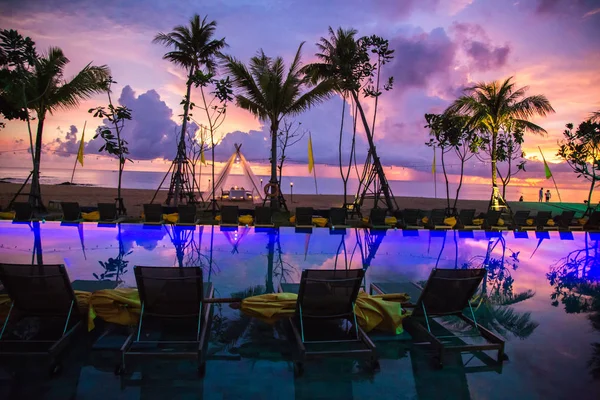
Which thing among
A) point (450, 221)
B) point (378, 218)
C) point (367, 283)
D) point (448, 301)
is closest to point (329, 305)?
point (448, 301)

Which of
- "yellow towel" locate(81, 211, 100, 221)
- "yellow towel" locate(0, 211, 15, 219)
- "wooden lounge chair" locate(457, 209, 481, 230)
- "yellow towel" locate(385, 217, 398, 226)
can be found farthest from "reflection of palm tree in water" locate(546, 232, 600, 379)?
"yellow towel" locate(0, 211, 15, 219)

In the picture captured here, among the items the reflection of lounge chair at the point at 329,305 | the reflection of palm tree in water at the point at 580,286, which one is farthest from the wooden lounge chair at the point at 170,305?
the reflection of palm tree in water at the point at 580,286

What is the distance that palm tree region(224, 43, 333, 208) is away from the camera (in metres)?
17.8

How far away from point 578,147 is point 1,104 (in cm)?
2634

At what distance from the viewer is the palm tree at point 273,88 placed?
17844mm

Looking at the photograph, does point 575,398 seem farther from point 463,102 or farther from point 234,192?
point 234,192

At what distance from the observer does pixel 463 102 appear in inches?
768

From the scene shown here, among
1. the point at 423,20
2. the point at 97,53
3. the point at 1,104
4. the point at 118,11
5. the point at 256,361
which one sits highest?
the point at 423,20

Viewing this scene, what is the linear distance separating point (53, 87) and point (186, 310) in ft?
53.9

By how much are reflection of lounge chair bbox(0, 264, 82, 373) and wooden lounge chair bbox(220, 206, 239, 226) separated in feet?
33.3

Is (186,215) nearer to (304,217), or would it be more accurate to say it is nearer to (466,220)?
(304,217)

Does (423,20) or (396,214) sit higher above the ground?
(423,20)

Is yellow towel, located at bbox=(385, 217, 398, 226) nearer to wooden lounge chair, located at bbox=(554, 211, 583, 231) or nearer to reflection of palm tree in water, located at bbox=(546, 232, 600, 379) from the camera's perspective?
reflection of palm tree in water, located at bbox=(546, 232, 600, 379)

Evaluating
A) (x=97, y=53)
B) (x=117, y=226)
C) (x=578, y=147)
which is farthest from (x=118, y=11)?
(x=578, y=147)
